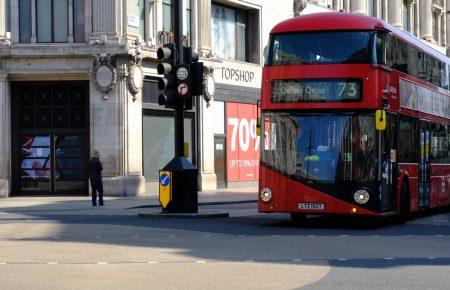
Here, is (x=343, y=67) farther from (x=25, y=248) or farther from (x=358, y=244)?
(x=25, y=248)

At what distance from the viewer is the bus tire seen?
68.8ft

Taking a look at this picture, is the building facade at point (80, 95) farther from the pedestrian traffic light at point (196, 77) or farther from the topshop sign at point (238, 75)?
the pedestrian traffic light at point (196, 77)

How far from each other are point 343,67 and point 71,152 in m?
18.7

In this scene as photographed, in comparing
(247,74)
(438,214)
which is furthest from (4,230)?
(247,74)

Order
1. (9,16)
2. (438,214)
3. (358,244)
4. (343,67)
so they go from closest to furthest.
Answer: (358,244)
(343,67)
(438,214)
(9,16)

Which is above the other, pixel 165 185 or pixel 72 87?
pixel 72 87

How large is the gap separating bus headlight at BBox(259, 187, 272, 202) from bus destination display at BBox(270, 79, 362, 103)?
5.95ft

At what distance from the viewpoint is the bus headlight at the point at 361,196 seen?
1855 cm

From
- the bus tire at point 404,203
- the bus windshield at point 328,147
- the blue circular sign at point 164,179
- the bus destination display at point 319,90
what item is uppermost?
the bus destination display at point 319,90

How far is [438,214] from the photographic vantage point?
26062mm

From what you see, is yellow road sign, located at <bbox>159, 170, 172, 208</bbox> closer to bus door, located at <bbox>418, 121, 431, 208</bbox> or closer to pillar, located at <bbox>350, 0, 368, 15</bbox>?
bus door, located at <bbox>418, 121, 431, 208</bbox>

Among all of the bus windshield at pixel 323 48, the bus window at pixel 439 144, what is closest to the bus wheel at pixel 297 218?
the bus windshield at pixel 323 48

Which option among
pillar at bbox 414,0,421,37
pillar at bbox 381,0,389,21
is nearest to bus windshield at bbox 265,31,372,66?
pillar at bbox 381,0,389,21

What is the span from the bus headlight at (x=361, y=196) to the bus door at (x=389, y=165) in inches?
18.7
